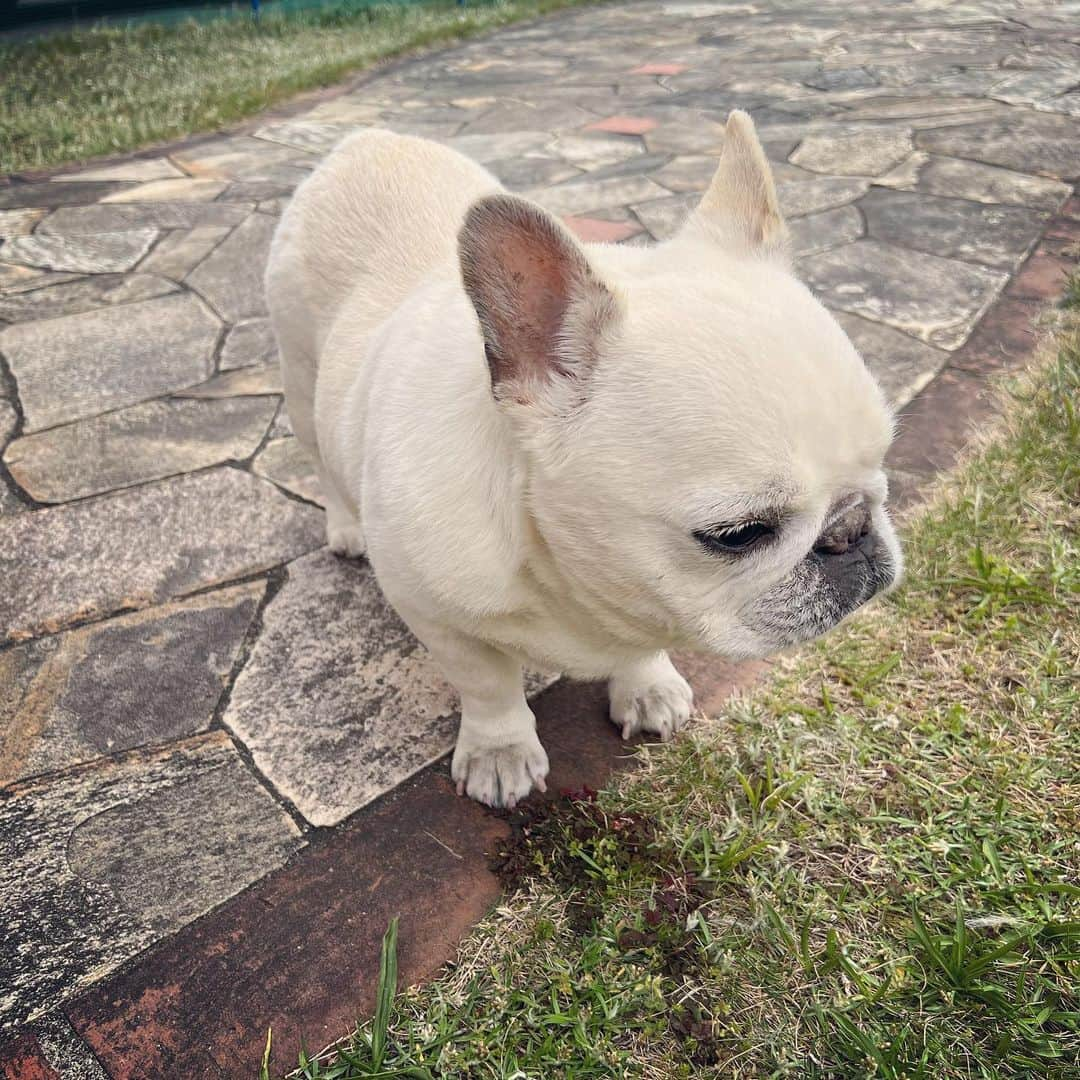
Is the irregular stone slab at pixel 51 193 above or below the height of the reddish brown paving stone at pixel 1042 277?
above

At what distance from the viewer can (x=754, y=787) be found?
2100 mm

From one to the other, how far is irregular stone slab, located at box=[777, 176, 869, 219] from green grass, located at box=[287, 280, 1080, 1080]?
3.14 m

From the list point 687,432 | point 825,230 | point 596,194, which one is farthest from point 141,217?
point 687,432

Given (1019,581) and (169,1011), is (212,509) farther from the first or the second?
(1019,581)

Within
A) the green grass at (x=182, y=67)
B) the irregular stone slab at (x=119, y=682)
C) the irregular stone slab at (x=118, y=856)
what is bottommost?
the irregular stone slab at (x=118, y=856)

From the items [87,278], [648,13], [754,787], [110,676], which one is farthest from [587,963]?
[648,13]

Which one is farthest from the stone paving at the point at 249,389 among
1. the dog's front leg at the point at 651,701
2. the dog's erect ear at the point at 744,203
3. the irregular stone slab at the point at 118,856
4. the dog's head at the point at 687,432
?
the dog's erect ear at the point at 744,203

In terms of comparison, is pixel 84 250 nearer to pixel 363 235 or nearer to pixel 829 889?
pixel 363 235

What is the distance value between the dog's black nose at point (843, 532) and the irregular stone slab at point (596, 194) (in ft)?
12.5

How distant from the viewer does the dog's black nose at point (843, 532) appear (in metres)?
1.68

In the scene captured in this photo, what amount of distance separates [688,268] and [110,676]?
77.8 inches

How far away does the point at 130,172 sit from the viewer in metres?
6.19

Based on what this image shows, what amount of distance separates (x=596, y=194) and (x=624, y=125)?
1841 millimetres

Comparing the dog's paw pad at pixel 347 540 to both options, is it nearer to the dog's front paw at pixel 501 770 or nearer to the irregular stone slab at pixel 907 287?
the dog's front paw at pixel 501 770
